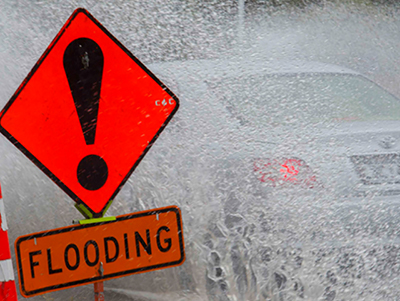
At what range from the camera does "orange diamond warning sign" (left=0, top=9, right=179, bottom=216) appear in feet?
6.70

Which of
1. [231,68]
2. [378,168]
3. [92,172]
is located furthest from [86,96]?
[378,168]

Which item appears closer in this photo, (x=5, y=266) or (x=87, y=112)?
(x=5, y=266)

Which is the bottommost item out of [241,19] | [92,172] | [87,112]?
[92,172]

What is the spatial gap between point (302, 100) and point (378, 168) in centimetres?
72

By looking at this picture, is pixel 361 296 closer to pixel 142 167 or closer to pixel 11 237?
pixel 142 167

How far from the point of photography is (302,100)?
341 centimetres

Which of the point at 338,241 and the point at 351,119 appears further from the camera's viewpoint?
the point at 351,119

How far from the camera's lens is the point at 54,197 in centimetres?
296

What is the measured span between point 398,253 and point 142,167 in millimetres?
1450

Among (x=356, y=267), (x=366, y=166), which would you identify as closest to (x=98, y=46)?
(x=366, y=166)

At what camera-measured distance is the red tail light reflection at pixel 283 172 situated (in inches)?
109

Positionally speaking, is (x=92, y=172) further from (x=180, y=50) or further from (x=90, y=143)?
(x=180, y=50)

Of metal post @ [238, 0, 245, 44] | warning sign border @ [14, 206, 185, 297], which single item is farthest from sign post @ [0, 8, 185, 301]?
metal post @ [238, 0, 245, 44]

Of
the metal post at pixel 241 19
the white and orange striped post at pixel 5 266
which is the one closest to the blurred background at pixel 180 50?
the metal post at pixel 241 19
